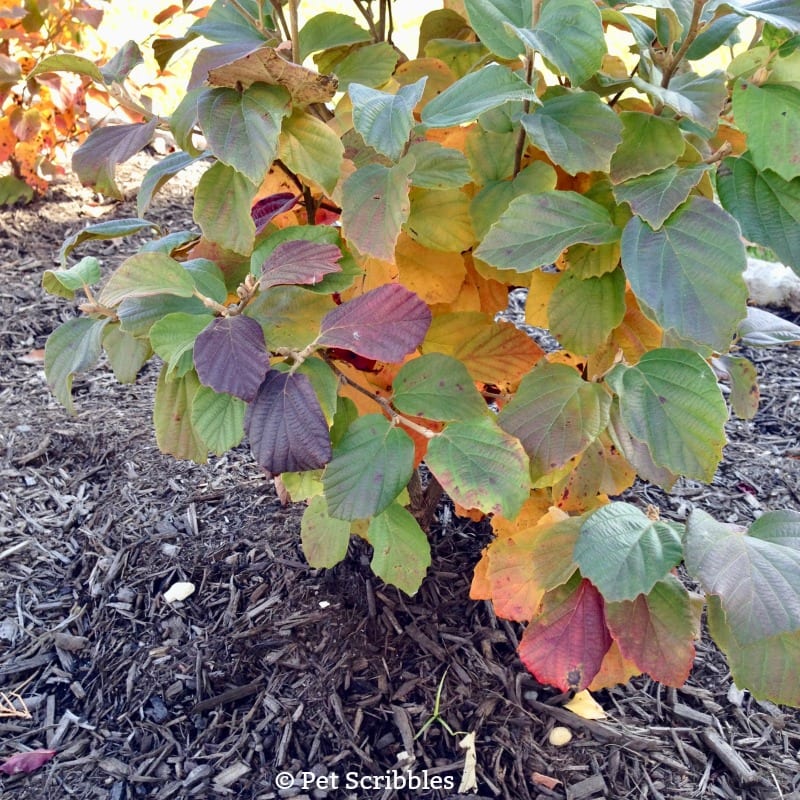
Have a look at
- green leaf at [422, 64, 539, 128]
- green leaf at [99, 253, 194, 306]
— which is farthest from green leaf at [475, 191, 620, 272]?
green leaf at [99, 253, 194, 306]

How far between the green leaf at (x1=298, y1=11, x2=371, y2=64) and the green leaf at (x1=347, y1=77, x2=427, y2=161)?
0.30 m

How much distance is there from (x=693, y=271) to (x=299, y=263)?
0.43 metres

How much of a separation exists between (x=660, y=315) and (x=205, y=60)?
0.56m

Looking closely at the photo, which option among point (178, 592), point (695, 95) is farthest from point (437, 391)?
point (178, 592)

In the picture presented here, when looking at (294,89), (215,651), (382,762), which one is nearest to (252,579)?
(215,651)

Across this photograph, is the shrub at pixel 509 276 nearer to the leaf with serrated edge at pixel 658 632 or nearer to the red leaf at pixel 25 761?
the leaf with serrated edge at pixel 658 632

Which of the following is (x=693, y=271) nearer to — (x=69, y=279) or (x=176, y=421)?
(x=176, y=421)

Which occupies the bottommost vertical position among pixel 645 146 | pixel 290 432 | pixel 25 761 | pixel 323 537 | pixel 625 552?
pixel 25 761

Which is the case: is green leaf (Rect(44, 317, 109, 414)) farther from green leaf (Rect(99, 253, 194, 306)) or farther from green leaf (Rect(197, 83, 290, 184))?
green leaf (Rect(197, 83, 290, 184))

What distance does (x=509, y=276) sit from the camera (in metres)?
1.17

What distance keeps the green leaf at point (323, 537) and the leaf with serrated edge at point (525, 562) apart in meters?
0.25

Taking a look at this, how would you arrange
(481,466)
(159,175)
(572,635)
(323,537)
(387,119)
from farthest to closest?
1. (323,537)
2. (159,175)
3. (572,635)
4. (481,466)
5. (387,119)

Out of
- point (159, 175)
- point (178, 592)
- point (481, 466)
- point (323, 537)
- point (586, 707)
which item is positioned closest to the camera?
point (481, 466)

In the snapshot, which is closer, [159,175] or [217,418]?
[217,418]
